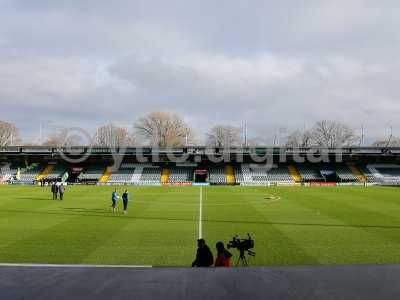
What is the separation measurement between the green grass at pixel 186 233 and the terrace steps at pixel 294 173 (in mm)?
37278

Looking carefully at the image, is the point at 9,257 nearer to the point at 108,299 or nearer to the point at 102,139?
the point at 108,299

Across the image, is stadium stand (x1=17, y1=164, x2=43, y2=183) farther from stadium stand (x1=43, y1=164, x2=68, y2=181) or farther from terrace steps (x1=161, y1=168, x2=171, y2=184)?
terrace steps (x1=161, y1=168, x2=171, y2=184)

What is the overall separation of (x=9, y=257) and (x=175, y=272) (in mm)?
9937

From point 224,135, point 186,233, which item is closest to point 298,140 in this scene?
point 224,135

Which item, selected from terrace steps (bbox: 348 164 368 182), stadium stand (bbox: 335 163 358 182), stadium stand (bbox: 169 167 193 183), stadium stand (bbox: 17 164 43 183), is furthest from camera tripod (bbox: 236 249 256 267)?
stadium stand (bbox: 17 164 43 183)

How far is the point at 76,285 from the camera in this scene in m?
4.57

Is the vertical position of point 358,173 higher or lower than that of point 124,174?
higher

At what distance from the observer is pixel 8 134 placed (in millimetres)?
109312

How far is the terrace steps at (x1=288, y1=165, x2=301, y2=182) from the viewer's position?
66.2 m

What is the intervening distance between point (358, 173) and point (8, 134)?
8986 centimetres

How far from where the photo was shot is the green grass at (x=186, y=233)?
42.9ft

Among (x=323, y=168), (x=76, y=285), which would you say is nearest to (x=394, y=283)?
(x=76, y=285)

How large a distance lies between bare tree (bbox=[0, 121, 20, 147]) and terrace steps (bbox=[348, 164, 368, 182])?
8662 centimetres

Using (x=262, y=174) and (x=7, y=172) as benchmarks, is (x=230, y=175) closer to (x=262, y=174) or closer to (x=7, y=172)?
(x=262, y=174)
